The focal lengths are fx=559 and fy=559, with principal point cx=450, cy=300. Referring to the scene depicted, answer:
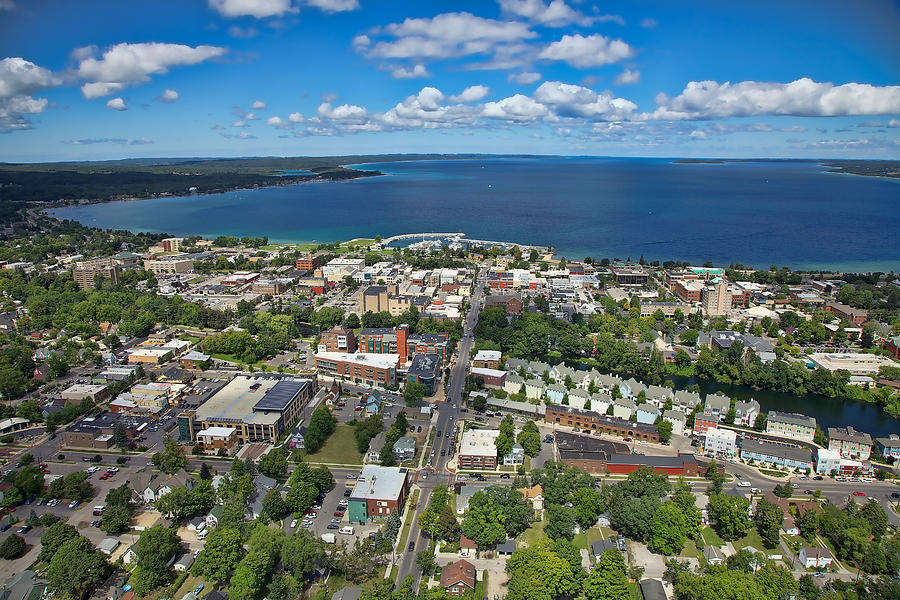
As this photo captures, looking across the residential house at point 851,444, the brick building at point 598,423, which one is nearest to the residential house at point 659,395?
the brick building at point 598,423

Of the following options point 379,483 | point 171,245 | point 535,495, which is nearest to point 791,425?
point 535,495

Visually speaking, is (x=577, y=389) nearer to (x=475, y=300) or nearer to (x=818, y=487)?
(x=818, y=487)

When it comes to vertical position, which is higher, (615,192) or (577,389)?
(615,192)

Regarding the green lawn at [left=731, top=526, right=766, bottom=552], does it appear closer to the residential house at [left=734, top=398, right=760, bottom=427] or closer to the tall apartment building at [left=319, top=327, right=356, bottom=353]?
the residential house at [left=734, top=398, right=760, bottom=427]

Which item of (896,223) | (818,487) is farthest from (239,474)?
(896,223)

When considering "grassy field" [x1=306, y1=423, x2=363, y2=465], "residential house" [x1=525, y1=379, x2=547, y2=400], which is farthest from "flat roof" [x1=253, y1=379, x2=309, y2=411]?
"residential house" [x1=525, y1=379, x2=547, y2=400]
